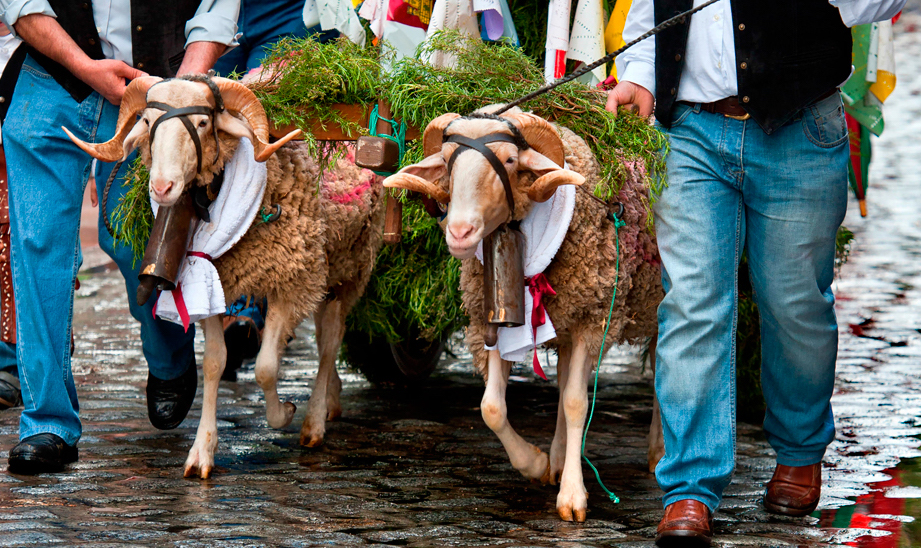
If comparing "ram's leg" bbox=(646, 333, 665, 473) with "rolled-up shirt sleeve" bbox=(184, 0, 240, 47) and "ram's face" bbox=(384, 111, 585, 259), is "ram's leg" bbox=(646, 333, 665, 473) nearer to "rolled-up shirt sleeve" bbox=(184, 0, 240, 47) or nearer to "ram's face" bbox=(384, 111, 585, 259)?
"ram's face" bbox=(384, 111, 585, 259)

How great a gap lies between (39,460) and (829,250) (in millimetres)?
3230

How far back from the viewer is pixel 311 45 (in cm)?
477

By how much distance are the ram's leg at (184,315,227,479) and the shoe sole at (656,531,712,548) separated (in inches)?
78.1

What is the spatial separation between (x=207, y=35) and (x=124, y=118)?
2.03 feet

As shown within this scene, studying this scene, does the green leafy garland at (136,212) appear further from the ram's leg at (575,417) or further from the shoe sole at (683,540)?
the shoe sole at (683,540)

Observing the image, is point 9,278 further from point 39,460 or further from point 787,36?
point 787,36

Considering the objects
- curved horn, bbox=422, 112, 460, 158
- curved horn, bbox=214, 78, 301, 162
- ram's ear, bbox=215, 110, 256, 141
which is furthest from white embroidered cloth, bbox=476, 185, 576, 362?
ram's ear, bbox=215, 110, 256, 141

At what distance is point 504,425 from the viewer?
4289 mm

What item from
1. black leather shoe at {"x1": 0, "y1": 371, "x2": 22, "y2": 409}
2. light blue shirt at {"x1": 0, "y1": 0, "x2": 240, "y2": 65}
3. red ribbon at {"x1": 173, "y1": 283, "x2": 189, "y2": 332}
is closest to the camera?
red ribbon at {"x1": 173, "y1": 283, "x2": 189, "y2": 332}

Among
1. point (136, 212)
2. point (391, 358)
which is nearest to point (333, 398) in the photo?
point (391, 358)

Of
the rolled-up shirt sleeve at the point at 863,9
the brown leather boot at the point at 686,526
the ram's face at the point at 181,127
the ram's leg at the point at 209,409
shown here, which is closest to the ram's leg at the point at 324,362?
the ram's leg at the point at 209,409

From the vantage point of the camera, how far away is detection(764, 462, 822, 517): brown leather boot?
13.5ft

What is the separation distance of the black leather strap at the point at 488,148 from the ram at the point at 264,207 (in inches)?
30.6

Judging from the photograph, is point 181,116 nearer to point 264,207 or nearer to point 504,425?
point 264,207
